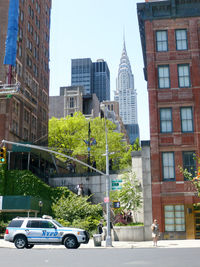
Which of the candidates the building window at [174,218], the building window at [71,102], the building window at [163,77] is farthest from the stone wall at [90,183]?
the building window at [71,102]

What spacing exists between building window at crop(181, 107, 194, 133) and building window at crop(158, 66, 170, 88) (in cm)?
294

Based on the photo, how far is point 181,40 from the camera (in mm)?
37969

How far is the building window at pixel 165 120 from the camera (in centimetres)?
3600

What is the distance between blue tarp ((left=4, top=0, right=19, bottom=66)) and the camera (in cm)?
5378

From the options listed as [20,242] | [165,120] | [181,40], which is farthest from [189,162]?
[20,242]

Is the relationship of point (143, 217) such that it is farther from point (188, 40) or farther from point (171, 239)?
point (188, 40)

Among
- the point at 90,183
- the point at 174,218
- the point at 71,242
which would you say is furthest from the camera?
the point at 90,183

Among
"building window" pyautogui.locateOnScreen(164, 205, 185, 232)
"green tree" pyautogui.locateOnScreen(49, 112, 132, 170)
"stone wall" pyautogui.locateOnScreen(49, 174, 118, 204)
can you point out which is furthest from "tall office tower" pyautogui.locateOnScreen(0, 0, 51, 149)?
"building window" pyautogui.locateOnScreen(164, 205, 185, 232)

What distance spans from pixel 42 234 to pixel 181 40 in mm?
23772

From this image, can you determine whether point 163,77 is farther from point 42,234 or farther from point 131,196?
point 42,234

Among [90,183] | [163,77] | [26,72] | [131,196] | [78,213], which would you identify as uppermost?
[26,72]

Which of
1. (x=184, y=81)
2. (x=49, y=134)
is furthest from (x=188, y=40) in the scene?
(x=49, y=134)

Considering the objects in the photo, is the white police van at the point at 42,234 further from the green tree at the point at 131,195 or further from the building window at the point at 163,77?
the building window at the point at 163,77

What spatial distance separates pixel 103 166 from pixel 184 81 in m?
29.8
